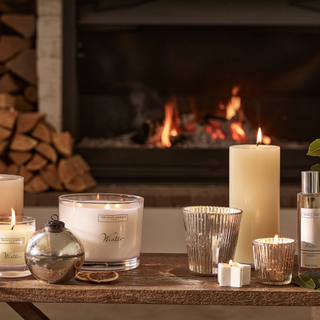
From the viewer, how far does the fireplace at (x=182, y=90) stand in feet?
7.86

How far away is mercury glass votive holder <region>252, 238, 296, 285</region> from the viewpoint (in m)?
0.72

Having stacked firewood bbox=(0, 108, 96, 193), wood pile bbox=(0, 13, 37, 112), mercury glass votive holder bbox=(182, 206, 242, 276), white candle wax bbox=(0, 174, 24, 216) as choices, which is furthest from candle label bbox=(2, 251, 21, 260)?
wood pile bbox=(0, 13, 37, 112)

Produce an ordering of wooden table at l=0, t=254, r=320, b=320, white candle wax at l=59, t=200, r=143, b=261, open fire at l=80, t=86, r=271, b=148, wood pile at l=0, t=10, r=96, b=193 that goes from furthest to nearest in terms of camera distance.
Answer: open fire at l=80, t=86, r=271, b=148 < wood pile at l=0, t=10, r=96, b=193 < white candle wax at l=59, t=200, r=143, b=261 < wooden table at l=0, t=254, r=320, b=320

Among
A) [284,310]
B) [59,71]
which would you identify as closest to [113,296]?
[284,310]

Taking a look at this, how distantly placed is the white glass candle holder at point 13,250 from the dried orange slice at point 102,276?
99mm

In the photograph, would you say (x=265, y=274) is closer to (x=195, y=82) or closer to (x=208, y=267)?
(x=208, y=267)

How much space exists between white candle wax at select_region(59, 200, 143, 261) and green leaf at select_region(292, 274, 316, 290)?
258mm

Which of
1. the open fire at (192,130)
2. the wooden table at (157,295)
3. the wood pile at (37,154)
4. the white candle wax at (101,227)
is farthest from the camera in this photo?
the open fire at (192,130)

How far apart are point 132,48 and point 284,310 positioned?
1.41 m

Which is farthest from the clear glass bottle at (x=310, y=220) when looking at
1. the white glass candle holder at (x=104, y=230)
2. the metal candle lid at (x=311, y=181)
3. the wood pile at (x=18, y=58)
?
the wood pile at (x=18, y=58)

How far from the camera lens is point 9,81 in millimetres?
2504

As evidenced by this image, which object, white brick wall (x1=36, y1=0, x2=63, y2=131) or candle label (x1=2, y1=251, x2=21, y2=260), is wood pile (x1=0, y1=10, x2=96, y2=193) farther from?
candle label (x1=2, y1=251, x2=21, y2=260)

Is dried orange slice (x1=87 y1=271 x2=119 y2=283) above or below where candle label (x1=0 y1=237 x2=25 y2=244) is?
below

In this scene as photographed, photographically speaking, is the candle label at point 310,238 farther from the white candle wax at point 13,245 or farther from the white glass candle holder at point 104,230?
the white candle wax at point 13,245
